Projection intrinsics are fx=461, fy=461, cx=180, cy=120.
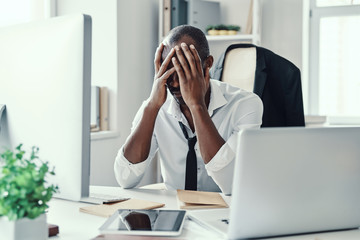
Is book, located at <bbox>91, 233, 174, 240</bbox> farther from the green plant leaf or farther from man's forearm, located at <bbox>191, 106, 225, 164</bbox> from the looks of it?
man's forearm, located at <bbox>191, 106, 225, 164</bbox>

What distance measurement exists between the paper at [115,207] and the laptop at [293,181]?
0.29 meters

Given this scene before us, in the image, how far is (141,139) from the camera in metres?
1.54

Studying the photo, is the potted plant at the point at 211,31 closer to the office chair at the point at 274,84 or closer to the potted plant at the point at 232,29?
the potted plant at the point at 232,29

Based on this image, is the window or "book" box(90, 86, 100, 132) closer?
"book" box(90, 86, 100, 132)

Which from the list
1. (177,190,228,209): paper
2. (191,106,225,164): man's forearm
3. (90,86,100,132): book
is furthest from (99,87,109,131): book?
(177,190,228,209): paper

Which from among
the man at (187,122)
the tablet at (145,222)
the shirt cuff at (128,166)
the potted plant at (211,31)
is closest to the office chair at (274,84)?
the man at (187,122)

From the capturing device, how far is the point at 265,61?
2061 mm

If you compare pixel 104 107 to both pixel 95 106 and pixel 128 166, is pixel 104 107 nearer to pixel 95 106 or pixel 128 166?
pixel 95 106

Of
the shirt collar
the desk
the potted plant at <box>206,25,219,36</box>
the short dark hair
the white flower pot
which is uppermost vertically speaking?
the potted plant at <box>206,25,219,36</box>

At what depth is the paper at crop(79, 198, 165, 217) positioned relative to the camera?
3.54ft

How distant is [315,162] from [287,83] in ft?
4.18

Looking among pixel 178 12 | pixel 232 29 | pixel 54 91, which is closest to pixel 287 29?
pixel 232 29

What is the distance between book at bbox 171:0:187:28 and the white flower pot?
98.0 inches

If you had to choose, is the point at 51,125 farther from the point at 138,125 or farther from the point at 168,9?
the point at 168,9
